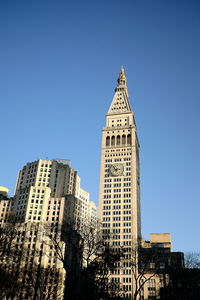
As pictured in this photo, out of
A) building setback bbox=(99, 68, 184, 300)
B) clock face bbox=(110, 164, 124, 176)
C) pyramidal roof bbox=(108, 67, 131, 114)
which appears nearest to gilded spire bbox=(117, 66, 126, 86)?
pyramidal roof bbox=(108, 67, 131, 114)

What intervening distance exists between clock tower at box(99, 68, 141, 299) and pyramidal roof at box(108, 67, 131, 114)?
543 mm

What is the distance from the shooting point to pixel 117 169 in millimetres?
141000

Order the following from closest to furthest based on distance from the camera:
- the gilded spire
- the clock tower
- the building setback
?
the building setback
the clock tower
the gilded spire

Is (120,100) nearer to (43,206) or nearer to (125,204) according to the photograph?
(125,204)

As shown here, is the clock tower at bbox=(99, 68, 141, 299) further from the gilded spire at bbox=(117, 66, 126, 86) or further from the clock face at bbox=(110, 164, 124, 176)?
the gilded spire at bbox=(117, 66, 126, 86)

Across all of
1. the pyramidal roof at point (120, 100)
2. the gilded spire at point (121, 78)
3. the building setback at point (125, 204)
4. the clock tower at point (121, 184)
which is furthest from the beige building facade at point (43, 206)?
the gilded spire at point (121, 78)

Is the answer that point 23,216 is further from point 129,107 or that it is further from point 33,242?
point 129,107

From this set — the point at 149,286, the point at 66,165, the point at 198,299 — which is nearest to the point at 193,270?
the point at 198,299

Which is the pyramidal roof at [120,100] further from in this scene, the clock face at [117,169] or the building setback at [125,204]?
the clock face at [117,169]

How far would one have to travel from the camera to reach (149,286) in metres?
118

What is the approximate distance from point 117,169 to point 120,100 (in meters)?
48.5

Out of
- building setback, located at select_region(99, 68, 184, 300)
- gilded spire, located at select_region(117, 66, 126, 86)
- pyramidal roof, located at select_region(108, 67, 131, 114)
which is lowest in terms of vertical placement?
building setback, located at select_region(99, 68, 184, 300)

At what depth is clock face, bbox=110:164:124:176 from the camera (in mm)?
139875

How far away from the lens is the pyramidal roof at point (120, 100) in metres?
167
